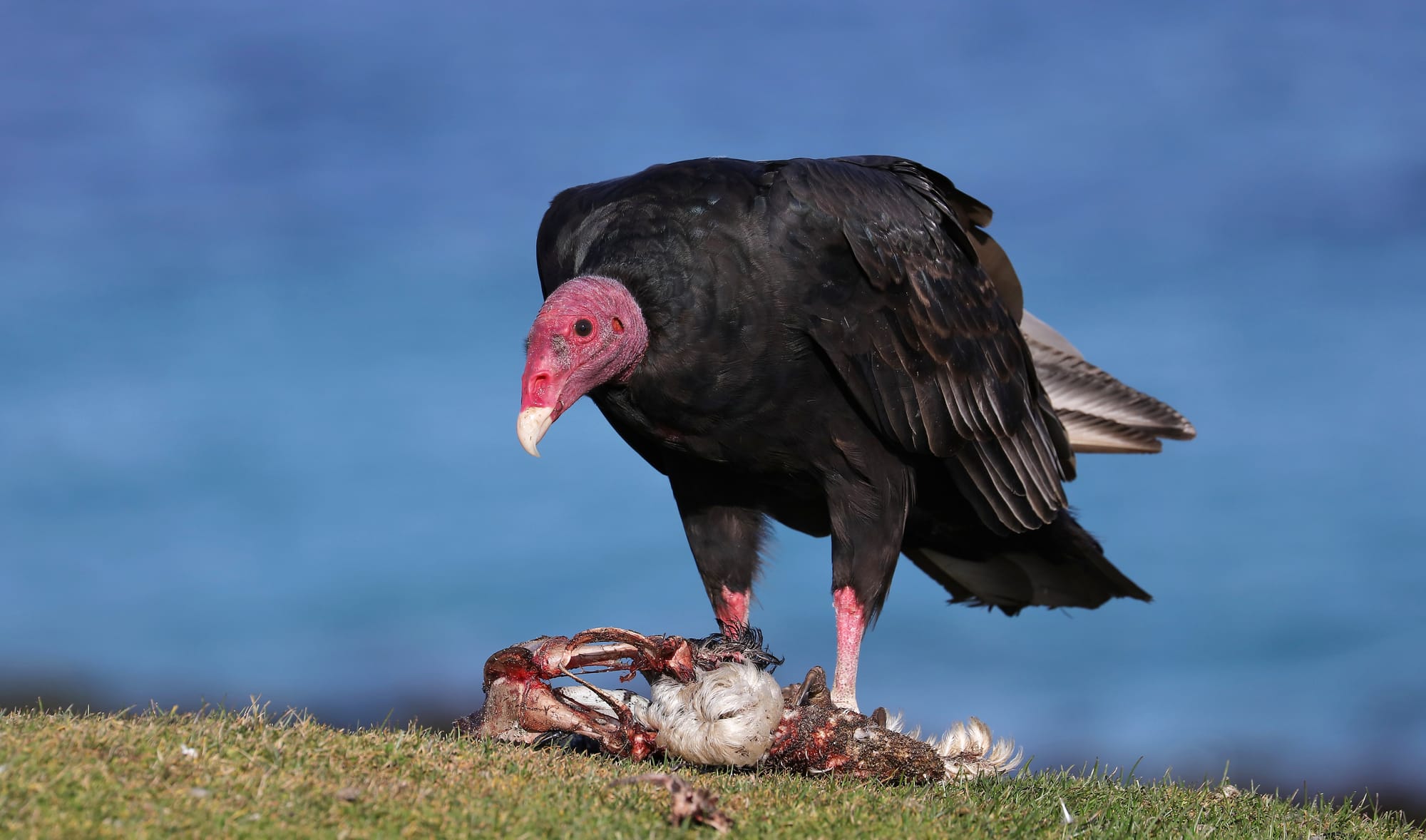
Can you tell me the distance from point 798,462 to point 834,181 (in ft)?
Answer: 3.48

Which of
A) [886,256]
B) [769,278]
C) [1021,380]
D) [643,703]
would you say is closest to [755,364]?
[769,278]

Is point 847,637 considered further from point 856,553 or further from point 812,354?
point 812,354

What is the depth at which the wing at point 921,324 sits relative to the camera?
4.29 meters

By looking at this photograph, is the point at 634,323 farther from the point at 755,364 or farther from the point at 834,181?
the point at 834,181

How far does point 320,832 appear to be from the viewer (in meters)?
2.28

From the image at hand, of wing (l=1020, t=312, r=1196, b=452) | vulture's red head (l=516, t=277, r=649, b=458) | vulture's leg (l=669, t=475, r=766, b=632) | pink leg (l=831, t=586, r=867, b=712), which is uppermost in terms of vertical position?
wing (l=1020, t=312, r=1196, b=452)

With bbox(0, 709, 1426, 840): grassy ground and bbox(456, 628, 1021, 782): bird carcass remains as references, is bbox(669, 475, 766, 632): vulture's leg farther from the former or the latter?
bbox(0, 709, 1426, 840): grassy ground

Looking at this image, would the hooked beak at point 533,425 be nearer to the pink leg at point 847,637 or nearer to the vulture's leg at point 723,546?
the vulture's leg at point 723,546

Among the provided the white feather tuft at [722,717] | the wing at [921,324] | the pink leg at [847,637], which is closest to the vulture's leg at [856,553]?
the pink leg at [847,637]

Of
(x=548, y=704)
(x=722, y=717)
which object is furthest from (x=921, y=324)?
(x=548, y=704)

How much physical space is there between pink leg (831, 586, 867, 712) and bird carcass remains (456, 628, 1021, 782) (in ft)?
1.57

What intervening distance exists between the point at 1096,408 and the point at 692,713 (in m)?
3.27

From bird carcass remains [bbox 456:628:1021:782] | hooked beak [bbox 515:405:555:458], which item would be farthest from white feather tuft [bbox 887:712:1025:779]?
hooked beak [bbox 515:405:555:458]

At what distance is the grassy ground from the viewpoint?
7.59 ft
